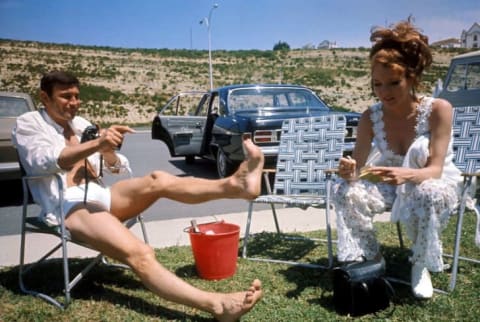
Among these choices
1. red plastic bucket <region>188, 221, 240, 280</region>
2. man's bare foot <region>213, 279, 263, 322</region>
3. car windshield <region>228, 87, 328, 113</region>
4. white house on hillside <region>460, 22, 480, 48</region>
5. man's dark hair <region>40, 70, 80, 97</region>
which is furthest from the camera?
white house on hillside <region>460, 22, 480, 48</region>

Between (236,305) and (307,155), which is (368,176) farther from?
(307,155)

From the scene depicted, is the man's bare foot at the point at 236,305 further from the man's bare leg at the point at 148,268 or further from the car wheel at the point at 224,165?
the car wheel at the point at 224,165

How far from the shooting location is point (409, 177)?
2.61 m

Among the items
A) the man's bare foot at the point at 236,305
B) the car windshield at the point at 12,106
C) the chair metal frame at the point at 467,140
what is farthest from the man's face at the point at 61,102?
the car windshield at the point at 12,106

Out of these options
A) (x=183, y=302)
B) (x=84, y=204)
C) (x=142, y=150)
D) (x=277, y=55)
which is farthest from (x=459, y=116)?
(x=277, y=55)

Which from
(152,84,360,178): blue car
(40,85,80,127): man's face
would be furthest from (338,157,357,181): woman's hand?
(152,84,360,178): blue car

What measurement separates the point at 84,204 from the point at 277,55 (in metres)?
58.6

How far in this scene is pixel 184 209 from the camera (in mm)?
5445

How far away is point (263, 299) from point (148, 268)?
76 cm

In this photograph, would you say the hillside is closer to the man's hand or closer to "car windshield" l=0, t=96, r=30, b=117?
"car windshield" l=0, t=96, r=30, b=117

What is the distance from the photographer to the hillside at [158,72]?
103ft

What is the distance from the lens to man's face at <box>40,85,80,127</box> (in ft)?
9.30

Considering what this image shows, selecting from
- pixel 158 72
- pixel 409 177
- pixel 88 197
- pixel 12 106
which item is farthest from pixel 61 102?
pixel 158 72

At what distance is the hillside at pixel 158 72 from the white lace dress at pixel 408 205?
24.0m
